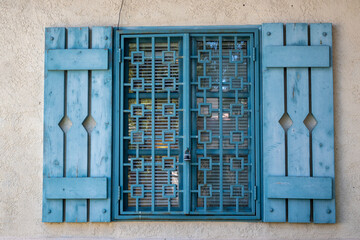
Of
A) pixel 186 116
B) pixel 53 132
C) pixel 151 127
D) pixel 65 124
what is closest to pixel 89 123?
pixel 65 124

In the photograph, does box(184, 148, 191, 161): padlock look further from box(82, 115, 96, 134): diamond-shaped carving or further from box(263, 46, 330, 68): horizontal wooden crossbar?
box(263, 46, 330, 68): horizontal wooden crossbar

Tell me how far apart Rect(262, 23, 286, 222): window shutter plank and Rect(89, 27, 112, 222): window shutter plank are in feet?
4.71

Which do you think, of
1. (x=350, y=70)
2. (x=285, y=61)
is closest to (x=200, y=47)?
(x=285, y=61)

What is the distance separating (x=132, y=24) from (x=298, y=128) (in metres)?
1.84

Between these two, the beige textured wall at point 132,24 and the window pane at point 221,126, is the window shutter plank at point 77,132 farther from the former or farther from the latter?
the window pane at point 221,126

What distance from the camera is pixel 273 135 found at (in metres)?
3.33

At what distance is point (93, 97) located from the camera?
3410 mm

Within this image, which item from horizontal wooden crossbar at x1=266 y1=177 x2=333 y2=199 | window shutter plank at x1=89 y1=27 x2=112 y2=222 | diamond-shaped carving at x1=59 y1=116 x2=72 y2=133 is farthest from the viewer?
diamond-shaped carving at x1=59 y1=116 x2=72 y2=133

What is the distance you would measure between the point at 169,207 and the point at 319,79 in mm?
1812

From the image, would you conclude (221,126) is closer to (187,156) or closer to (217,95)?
(217,95)

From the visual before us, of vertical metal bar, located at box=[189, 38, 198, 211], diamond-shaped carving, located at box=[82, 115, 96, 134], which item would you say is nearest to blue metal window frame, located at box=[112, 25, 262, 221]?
vertical metal bar, located at box=[189, 38, 198, 211]

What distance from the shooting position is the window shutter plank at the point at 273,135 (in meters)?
3.30

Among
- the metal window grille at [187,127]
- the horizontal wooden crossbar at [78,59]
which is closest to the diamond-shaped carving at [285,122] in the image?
the metal window grille at [187,127]

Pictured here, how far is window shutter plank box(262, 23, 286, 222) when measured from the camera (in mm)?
3303
